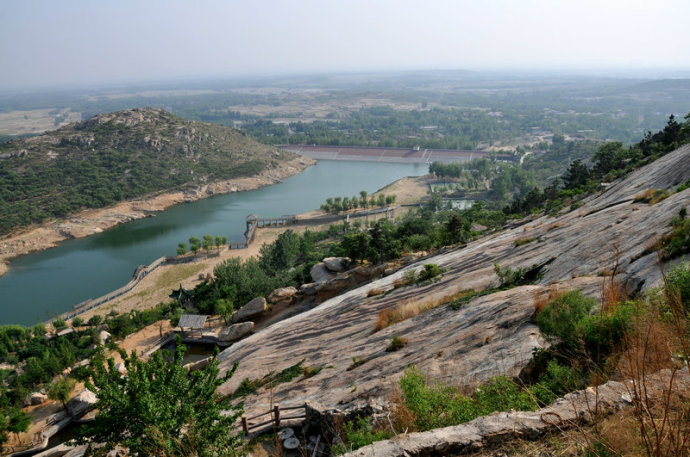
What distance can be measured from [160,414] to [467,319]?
7.10 m

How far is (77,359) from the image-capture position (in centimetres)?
2348

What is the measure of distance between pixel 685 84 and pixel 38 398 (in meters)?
254

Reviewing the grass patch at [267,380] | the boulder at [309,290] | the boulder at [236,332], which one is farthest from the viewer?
the boulder at [309,290]

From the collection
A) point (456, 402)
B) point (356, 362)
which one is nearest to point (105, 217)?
point (356, 362)

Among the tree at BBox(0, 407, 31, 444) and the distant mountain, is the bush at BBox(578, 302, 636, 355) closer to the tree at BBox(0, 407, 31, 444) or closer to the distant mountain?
the tree at BBox(0, 407, 31, 444)

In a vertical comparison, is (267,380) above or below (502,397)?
below

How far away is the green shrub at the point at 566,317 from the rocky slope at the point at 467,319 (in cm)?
55

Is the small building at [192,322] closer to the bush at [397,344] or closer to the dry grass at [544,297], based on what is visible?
the bush at [397,344]

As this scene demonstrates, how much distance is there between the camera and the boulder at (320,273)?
2560 cm

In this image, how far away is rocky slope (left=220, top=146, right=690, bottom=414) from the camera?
335 inches

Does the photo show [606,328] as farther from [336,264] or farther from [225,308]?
[225,308]

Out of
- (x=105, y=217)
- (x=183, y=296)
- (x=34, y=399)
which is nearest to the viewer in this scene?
(x=34, y=399)

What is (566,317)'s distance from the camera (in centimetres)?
696

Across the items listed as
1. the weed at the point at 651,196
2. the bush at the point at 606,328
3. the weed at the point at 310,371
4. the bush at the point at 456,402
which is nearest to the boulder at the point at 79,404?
the weed at the point at 310,371
